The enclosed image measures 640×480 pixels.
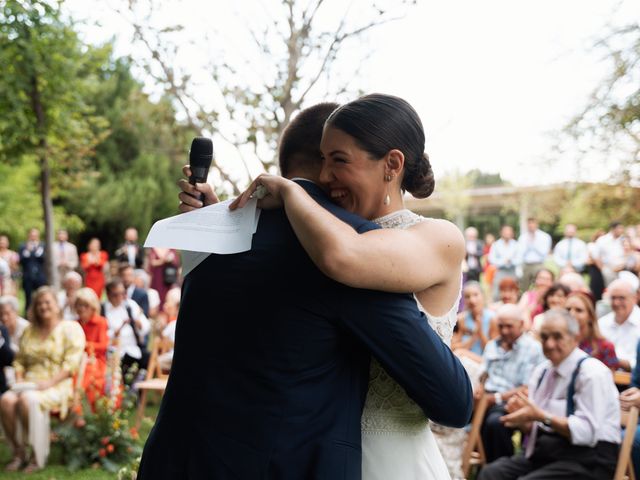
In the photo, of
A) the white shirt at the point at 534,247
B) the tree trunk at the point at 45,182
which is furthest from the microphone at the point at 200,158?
the white shirt at the point at 534,247

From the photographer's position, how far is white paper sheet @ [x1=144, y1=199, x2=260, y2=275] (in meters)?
1.80

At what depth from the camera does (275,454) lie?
172 centimetres

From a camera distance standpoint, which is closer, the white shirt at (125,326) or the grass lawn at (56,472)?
the grass lawn at (56,472)

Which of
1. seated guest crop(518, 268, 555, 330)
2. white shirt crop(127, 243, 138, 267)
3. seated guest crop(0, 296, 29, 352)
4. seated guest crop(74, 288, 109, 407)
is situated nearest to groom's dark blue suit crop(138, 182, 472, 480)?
seated guest crop(74, 288, 109, 407)

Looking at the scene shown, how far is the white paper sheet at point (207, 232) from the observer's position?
1797 millimetres

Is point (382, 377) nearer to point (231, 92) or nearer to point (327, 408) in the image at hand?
point (327, 408)

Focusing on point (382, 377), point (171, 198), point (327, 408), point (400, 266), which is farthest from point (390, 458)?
point (171, 198)

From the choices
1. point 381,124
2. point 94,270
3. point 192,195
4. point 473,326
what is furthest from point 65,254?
point 381,124

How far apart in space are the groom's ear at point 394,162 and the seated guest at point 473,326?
6.95m

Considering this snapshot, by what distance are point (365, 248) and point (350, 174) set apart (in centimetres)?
29

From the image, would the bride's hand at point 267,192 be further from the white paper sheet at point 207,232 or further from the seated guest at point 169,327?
the seated guest at point 169,327

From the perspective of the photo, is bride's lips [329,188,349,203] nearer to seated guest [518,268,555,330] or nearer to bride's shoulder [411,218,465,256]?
bride's shoulder [411,218,465,256]

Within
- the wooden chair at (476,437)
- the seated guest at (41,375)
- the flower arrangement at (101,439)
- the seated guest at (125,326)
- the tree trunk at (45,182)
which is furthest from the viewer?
the tree trunk at (45,182)

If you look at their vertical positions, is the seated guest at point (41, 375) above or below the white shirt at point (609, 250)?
below
